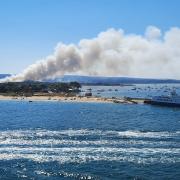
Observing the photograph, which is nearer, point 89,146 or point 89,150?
point 89,150

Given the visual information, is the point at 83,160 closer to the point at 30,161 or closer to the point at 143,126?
the point at 30,161

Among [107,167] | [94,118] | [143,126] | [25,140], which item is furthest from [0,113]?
[107,167]

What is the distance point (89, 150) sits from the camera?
2862 inches

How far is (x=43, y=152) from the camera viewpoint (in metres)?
71.4

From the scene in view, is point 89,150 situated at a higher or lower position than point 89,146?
lower

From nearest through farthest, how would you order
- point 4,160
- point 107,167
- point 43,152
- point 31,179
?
point 31,179
point 107,167
point 4,160
point 43,152

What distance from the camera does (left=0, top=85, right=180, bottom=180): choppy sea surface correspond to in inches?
2338

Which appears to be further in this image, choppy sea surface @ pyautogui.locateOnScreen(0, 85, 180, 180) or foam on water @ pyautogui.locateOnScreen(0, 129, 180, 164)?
foam on water @ pyautogui.locateOnScreen(0, 129, 180, 164)

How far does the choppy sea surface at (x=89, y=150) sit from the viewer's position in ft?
→ 195

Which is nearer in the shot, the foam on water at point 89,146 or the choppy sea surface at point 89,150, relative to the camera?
the choppy sea surface at point 89,150

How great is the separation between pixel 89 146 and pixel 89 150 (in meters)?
3.26

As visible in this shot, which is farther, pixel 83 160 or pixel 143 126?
pixel 143 126

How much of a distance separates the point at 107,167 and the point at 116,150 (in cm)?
1100

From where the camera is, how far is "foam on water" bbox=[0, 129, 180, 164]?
67500mm
